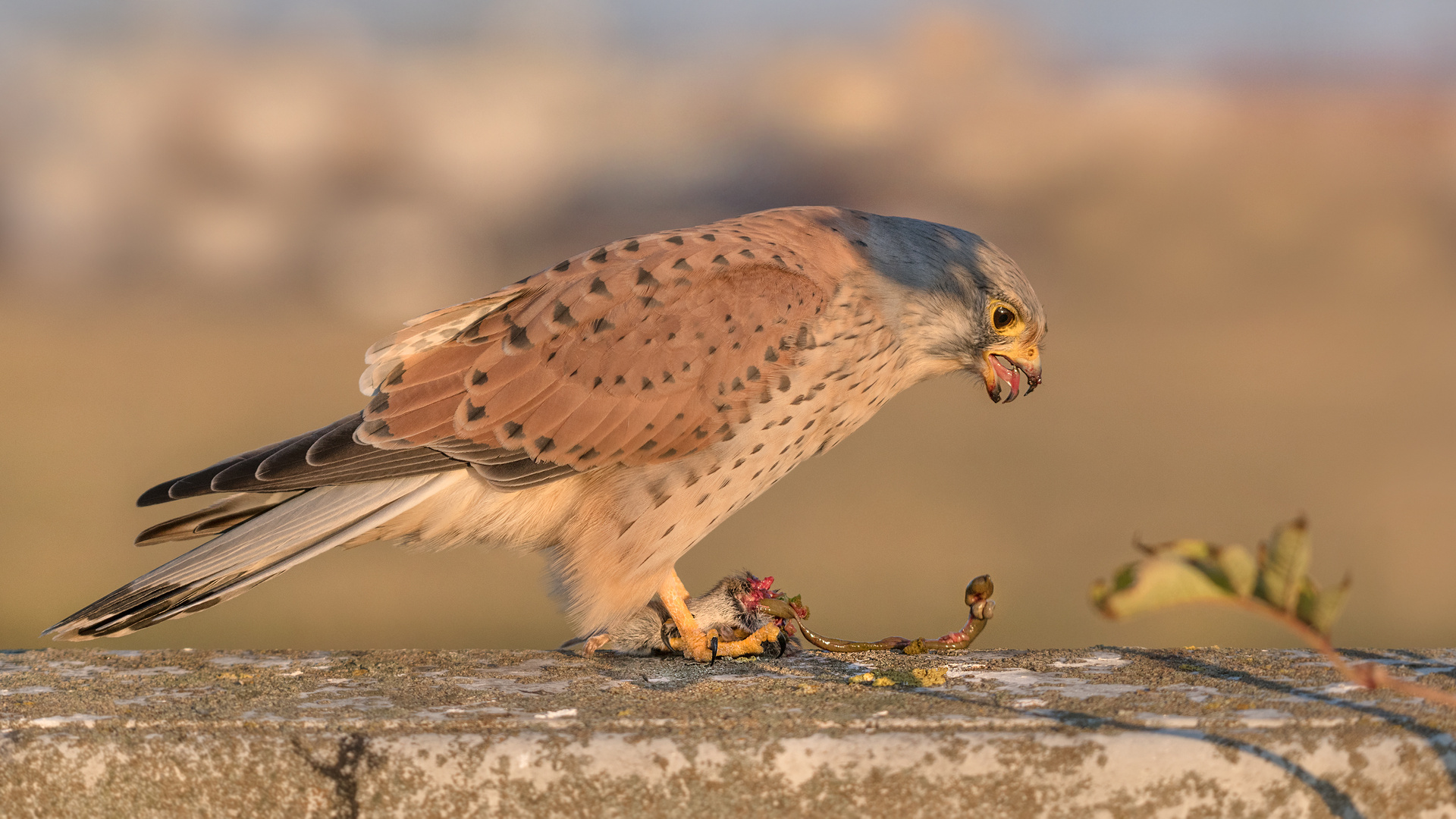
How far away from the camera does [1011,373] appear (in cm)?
363

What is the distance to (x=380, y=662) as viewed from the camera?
3.04m

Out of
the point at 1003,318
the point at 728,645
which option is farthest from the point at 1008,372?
the point at 728,645

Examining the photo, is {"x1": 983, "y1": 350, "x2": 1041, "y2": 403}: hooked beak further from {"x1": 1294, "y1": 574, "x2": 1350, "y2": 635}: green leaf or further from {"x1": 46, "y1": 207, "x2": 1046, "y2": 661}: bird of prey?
{"x1": 1294, "y1": 574, "x2": 1350, "y2": 635}: green leaf

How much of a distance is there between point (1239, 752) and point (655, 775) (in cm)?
98

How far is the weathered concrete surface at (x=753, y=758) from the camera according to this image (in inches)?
83.7

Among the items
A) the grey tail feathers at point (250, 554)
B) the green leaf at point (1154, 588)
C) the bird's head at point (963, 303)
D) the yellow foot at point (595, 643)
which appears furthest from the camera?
the bird's head at point (963, 303)

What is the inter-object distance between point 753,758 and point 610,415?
1295 millimetres

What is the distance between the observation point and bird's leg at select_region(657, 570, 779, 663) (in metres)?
3.23

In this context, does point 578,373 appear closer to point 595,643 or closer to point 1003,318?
point 595,643

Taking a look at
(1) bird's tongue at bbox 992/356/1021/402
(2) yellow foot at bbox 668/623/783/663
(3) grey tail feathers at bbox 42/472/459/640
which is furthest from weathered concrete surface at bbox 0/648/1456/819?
(1) bird's tongue at bbox 992/356/1021/402

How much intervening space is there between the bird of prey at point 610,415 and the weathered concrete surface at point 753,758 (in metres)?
0.76

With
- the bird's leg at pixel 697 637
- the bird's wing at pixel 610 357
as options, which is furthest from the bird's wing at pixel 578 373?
the bird's leg at pixel 697 637

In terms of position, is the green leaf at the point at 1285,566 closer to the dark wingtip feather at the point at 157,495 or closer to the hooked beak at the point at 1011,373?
the hooked beak at the point at 1011,373

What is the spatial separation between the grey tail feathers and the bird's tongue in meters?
1.56
